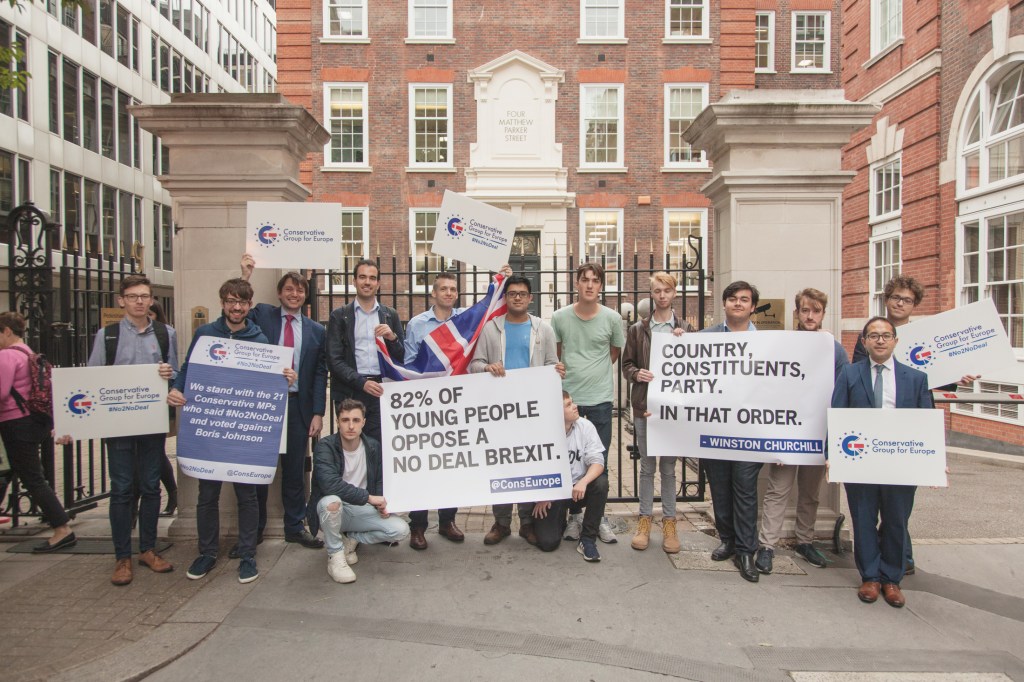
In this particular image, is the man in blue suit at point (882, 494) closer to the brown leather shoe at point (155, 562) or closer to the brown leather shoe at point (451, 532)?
the brown leather shoe at point (451, 532)

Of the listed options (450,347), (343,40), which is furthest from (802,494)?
(343,40)

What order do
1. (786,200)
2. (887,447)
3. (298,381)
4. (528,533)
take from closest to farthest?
(887,447) < (298,381) < (528,533) < (786,200)

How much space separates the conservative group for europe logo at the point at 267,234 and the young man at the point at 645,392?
9.41 ft

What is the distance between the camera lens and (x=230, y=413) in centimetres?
464

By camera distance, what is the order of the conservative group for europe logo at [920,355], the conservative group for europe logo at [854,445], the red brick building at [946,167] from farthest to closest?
the red brick building at [946,167]
the conservative group for europe logo at [920,355]
the conservative group for europe logo at [854,445]

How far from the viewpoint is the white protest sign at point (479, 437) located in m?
4.80

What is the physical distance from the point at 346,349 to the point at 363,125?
57.5 feet

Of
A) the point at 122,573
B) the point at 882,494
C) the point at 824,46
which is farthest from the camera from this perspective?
the point at 824,46

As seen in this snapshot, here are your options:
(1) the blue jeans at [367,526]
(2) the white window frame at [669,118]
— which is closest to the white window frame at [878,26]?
(2) the white window frame at [669,118]

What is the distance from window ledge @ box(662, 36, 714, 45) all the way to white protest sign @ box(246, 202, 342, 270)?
18.9 metres

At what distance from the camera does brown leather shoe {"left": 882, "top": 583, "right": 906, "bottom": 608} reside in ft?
13.8

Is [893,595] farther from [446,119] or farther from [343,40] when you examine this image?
[343,40]

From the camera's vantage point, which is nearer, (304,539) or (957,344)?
(957,344)

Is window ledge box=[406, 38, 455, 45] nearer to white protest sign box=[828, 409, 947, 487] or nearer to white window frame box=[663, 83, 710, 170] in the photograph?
white window frame box=[663, 83, 710, 170]
